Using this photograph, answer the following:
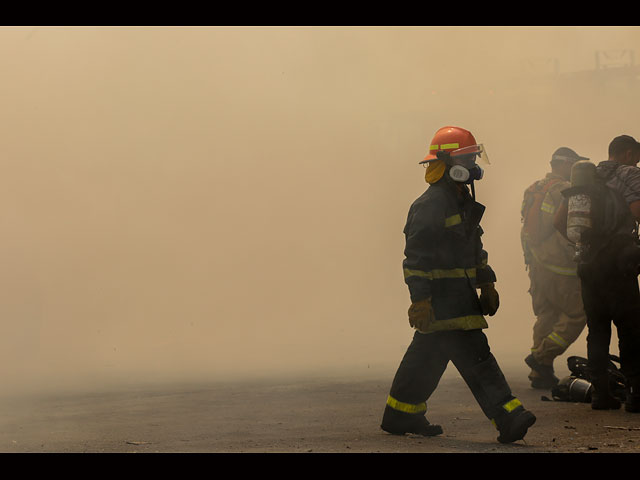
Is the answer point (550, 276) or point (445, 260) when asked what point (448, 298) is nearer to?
point (445, 260)

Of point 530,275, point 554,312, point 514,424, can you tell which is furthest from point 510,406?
point 530,275

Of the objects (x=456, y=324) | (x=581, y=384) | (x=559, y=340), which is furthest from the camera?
(x=559, y=340)

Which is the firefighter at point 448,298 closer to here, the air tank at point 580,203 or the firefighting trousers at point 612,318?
the air tank at point 580,203

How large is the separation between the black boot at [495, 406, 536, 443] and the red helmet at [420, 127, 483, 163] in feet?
4.41

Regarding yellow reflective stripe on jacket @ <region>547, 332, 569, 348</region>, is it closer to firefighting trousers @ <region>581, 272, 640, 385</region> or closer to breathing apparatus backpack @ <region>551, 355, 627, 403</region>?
breathing apparatus backpack @ <region>551, 355, 627, 403</region>

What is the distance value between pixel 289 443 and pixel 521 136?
3668 millimetres

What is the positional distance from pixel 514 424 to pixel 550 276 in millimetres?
2490

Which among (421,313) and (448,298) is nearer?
(421,313)

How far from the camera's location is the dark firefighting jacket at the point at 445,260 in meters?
4.20

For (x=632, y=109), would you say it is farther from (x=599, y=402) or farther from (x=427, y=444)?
(x=427, y=444)

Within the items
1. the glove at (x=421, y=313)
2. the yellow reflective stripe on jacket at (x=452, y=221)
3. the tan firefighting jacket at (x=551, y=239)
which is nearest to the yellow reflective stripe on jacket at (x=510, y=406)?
the glove at (x=421, y=313)

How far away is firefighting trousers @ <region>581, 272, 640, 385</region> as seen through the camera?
493 centimetres

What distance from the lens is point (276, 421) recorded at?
197 inches

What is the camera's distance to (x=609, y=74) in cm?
643
